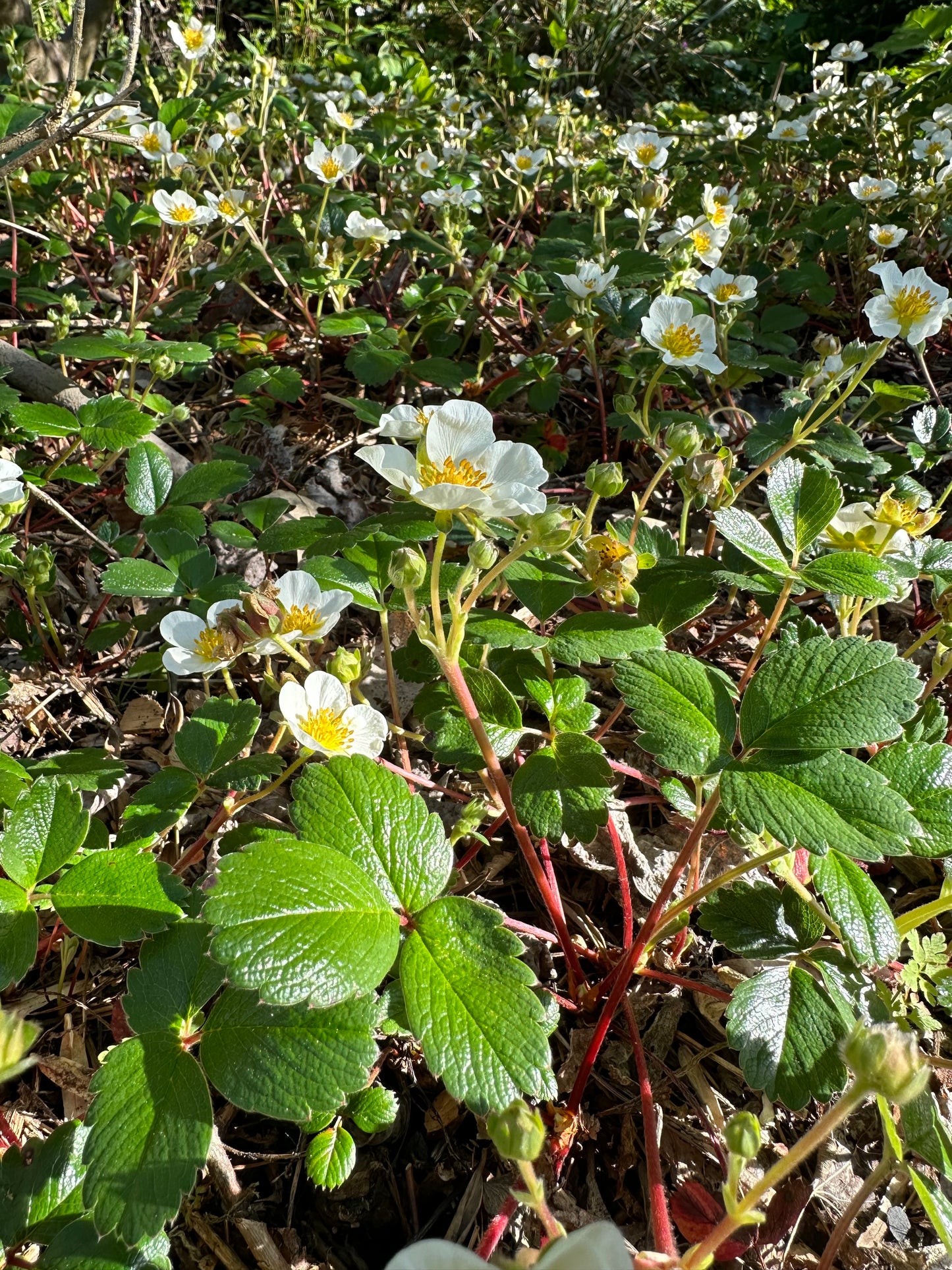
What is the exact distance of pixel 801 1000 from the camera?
1.19m

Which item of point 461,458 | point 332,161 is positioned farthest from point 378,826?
point 332,161

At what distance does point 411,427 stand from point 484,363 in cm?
169

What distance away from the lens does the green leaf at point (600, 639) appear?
1417 mm

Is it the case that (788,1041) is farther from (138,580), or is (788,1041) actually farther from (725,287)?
(725,287)

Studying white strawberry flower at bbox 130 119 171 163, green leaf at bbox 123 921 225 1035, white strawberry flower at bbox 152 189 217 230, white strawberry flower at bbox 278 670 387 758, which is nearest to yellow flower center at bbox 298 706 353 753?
white strawberry flower at bbox 278 670 387 758

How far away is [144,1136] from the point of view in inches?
39.4

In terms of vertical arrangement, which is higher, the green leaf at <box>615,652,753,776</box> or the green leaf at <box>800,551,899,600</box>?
the green leaf at <box>800,551,899,600</box>

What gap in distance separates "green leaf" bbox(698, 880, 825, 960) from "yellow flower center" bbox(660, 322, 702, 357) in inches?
57.4

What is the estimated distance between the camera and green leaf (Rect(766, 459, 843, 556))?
1582 millimetres

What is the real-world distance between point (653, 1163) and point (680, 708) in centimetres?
63

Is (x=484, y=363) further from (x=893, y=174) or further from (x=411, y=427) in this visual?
(x=893, y=174)

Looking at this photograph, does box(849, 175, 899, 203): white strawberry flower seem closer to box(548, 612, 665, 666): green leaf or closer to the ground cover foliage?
the ground cover foliage

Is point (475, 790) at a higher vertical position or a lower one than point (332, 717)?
lower

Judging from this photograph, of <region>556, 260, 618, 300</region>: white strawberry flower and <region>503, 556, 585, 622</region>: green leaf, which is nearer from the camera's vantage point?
<region>503, 556, 585, 622</region>: green leaf
